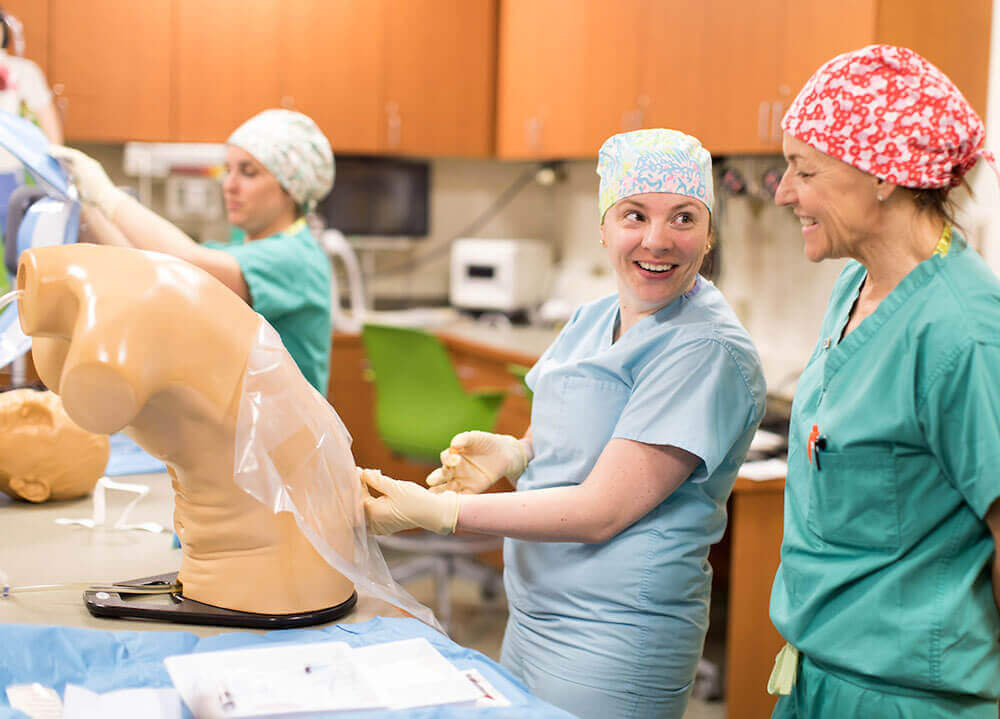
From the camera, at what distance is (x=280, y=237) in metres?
2.15

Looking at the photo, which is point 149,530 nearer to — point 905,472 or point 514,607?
point 514,607

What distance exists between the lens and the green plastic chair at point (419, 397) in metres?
3.53

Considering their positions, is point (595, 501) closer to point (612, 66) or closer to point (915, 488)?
point (915, 488)

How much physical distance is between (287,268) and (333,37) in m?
2.63

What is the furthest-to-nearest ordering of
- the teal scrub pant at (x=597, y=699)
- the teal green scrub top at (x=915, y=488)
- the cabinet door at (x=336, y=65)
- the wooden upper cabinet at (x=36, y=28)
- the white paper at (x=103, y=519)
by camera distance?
the cabinet door at (x=336, y=65) < the wooden upper cabinet at (x=36, y=28) < the white paper at (x=103, y=519) < the teal scrub pant at (x=597, y=699) < the teal green scrub top at (x=915, y=488)

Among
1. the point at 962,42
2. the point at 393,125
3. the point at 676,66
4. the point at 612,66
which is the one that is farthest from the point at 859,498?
the point at 393,125

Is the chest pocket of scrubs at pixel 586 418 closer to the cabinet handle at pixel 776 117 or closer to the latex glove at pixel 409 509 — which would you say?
the latex glove at pixel 409 509

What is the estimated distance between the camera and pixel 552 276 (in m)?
4.92

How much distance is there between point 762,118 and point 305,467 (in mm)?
2460

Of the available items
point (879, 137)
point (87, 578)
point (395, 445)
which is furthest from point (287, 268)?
point (395, 445)

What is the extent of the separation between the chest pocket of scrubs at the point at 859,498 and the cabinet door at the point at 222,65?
3.57m

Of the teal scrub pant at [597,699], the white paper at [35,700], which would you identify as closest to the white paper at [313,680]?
the white paper at [35,700]

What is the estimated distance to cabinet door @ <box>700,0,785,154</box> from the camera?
10.8 ft

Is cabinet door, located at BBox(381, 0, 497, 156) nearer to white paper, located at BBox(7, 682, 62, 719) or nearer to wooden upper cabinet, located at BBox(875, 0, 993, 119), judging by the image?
wooden upper cabinet, located at BBox(875, 0, 993, 119)
